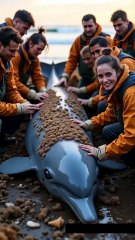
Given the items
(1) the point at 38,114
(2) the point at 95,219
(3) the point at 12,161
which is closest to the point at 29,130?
(1) the point at 38,114

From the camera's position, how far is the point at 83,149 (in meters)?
6.13

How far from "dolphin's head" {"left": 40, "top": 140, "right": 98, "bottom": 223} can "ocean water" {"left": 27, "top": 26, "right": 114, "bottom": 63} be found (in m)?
17.6

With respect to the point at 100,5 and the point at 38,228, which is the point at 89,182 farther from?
the point at 100,5

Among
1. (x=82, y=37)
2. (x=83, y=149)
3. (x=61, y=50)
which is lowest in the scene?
(x=61, y=50)

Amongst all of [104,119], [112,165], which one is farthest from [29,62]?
[112,165]

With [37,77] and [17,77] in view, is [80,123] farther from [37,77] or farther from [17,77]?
[37,77]

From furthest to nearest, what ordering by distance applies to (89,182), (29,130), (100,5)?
1. (100,5)
2. (29,130)
3. (89,182)

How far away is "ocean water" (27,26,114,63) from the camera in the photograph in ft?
83.1

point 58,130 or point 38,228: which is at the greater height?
Answer: point 58,130

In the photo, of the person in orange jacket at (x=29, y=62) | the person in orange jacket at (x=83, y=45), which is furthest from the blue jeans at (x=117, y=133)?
the person in orange jacket at (x=83, y=45)

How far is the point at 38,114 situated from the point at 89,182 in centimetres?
257

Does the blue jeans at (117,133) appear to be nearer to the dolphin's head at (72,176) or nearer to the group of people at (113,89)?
the group of people at (113,89)

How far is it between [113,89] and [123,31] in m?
4.19

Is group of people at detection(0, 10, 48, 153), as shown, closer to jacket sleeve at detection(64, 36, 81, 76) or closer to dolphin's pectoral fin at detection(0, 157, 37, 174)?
dolphin's pectoral fin at detection(0, 157, 37, 174)
